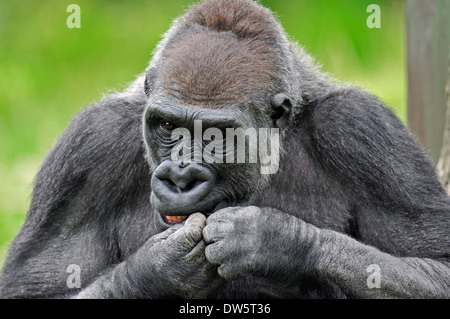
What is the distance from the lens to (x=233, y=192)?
610cm

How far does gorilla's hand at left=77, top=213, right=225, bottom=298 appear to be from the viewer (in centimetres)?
569

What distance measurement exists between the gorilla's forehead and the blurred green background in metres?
6.97

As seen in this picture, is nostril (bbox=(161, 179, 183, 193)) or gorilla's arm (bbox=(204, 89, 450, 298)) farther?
gorilla's arm (bbox=(204, 89, 450, 298))

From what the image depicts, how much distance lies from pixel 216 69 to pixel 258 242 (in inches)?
47.5

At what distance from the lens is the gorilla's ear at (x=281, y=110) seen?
245 inches

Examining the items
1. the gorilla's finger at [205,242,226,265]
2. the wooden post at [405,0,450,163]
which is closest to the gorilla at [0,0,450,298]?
the gorilla's finger at [205,242,226,265]

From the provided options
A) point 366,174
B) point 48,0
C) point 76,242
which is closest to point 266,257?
point 366,174

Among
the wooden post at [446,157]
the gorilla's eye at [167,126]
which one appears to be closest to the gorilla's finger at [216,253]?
the gorilla's eye at [167,126]

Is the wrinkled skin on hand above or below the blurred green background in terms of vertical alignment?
below

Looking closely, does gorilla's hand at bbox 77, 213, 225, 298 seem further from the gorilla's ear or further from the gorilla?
the gorilla's ear

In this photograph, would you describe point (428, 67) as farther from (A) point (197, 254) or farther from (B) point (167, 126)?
(A) point (197, 254)

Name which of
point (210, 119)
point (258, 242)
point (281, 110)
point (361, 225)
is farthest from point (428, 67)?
point (258, 242)

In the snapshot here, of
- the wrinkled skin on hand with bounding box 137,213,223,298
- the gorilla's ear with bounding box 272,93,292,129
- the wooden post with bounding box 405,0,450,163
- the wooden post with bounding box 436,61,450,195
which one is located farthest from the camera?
the wooden post with bounding box 405,0,450,163
